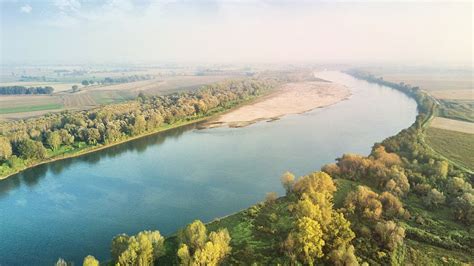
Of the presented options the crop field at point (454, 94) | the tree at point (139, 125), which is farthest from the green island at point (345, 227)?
the crop field at point (454, 94)

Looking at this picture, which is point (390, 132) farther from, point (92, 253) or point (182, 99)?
point (92, 253)

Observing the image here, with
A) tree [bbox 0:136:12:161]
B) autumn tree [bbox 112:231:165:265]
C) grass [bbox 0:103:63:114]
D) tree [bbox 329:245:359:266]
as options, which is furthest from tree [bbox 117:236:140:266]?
grass [bbox 0:103:63:114]

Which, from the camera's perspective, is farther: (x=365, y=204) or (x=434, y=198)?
(x=434, y=198)

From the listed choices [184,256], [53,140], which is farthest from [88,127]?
[184,256]

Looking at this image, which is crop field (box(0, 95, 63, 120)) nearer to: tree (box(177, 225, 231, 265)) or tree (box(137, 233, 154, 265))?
tree (box(137, 233, 154, 265))

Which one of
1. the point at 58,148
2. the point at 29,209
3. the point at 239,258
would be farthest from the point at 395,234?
the point at 58,148

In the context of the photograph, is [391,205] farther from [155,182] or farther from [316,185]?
[155,182]
